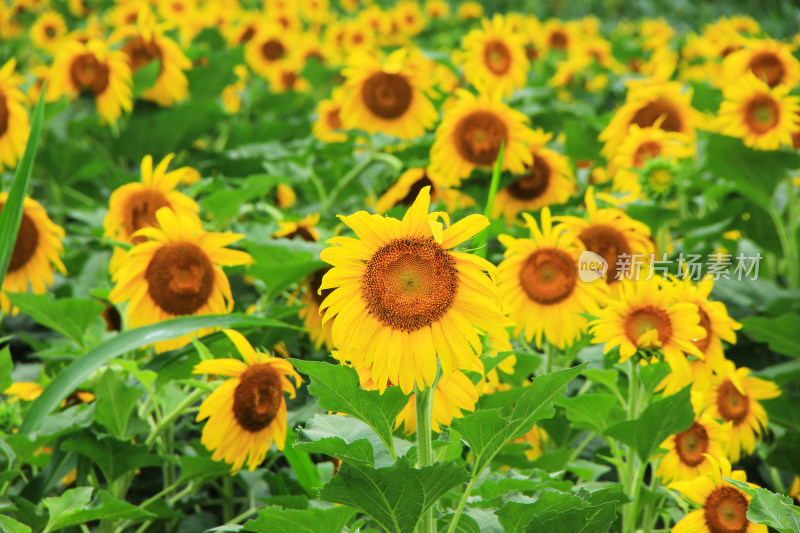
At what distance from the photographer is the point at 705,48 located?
4.85 meters

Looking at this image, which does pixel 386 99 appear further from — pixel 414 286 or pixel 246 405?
pixel 414 286

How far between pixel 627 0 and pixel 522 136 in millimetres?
9615

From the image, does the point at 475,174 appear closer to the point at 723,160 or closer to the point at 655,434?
the point at 723,160

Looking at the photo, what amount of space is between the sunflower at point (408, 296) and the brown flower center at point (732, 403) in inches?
40.4

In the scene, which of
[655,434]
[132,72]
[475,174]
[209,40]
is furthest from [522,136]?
[209,40]

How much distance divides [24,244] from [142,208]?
39cm

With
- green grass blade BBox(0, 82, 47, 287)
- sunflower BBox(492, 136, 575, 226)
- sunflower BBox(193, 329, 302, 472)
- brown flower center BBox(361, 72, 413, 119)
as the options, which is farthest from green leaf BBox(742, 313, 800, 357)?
green grass blade BBox(0, 82, 47, 287)

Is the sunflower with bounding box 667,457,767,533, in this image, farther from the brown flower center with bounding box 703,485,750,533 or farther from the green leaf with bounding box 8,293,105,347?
the green leaf with bounding box 8,293,105,347

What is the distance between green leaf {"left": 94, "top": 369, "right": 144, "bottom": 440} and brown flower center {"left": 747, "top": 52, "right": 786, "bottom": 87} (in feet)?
8.53

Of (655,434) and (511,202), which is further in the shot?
(511,202)

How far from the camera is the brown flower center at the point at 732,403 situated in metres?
2.09

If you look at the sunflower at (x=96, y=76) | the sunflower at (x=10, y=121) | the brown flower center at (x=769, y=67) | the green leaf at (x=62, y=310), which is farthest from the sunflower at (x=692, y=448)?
the sunflower at (x=96, y=76)

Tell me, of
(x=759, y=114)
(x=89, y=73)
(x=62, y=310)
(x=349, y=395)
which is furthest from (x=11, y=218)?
(x=759, y=114)

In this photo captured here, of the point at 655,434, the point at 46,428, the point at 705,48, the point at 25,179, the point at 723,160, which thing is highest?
the point at 705,48
